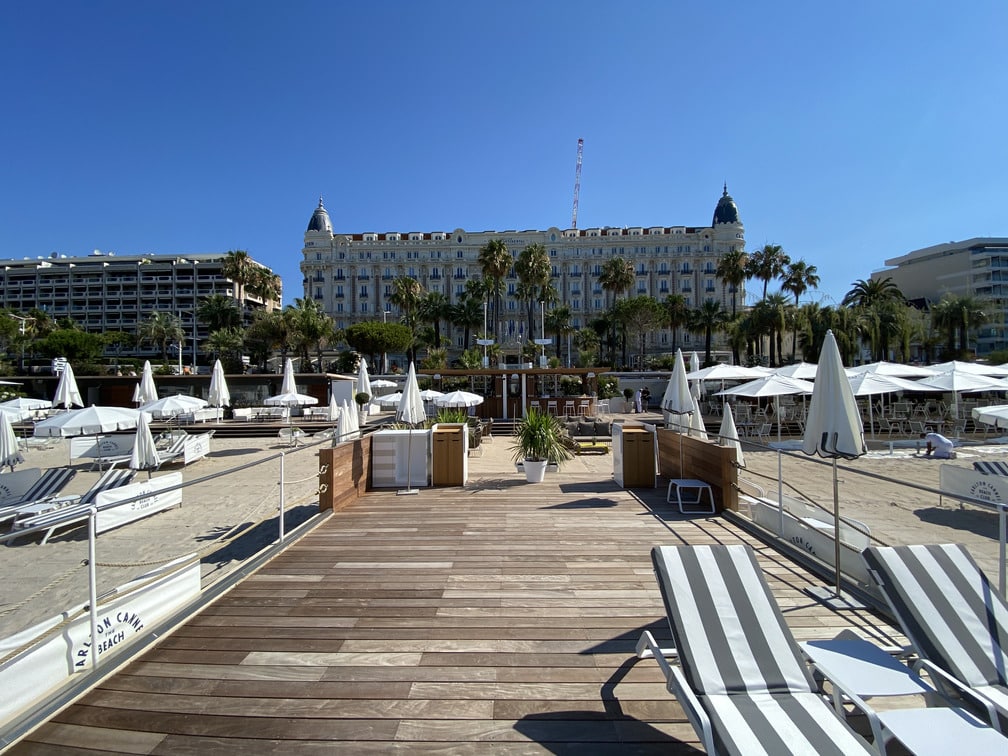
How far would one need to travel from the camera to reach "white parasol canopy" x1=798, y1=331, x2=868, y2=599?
434 centimetres

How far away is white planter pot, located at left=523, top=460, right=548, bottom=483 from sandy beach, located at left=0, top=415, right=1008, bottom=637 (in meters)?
0.75

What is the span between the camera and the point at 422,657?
3219 millimetres

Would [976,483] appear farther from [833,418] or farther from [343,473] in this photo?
[343,473]

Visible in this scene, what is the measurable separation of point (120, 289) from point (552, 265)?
78.5 m

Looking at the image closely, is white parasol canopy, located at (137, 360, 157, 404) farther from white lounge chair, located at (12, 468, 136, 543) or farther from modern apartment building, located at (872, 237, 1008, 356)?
modern apartment building, located at (872, 237, 1008, 356)

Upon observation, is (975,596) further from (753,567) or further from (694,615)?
(694,615)

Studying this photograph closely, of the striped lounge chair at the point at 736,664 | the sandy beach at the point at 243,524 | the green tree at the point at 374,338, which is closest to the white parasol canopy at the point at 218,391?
the sandy beach at the point at 243,524

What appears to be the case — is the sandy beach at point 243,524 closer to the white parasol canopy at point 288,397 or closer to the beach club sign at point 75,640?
the beach club sign at point 75,640

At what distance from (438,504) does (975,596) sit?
5.70 m

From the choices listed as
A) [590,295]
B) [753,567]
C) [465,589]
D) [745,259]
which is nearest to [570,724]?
[753,567]

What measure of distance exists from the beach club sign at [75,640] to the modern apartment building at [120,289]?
101m

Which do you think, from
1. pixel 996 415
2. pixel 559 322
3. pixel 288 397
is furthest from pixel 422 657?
pixel 559 322

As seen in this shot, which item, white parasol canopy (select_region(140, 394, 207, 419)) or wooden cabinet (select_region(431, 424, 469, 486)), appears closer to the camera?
wooden cabinet (select_region(431, 424, 469, 486))

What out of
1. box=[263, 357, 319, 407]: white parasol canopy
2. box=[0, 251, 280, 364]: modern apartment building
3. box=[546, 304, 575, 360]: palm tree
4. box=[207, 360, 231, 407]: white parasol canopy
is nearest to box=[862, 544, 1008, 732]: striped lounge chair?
box=[263, 357, 319, 407]: white parasol canopy
